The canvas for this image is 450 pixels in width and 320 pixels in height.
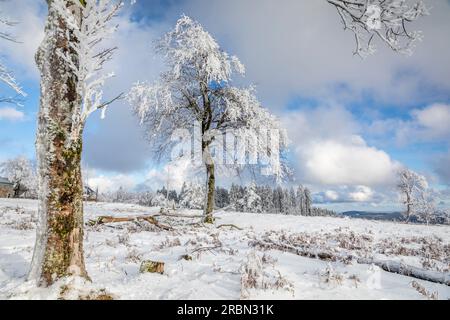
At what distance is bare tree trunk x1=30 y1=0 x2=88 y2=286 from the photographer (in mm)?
3744

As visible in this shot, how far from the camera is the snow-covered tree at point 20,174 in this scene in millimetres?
75188

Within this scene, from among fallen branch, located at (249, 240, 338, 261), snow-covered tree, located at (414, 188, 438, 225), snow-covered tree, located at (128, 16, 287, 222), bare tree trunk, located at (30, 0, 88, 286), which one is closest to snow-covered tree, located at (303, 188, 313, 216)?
snow-covered tree, located at (414, 188, 438, 225)

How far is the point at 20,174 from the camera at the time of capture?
248ft

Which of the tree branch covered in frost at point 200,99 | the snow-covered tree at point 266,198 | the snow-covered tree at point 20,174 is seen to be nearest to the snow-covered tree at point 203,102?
the tree branch covered in frost at point 200,99

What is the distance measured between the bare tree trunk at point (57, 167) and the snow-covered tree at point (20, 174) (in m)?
83.9

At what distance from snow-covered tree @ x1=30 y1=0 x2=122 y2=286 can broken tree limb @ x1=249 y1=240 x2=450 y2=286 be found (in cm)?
467

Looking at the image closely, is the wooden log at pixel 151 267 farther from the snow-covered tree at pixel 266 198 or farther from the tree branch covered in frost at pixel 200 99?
the snow-covered tree at pixel 266 198

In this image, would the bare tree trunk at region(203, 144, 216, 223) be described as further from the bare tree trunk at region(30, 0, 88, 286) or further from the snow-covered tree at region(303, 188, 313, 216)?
the snow-covered tree at region(303, 188, 313, 216)

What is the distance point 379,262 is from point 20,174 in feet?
288

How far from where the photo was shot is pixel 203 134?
16.5 m
